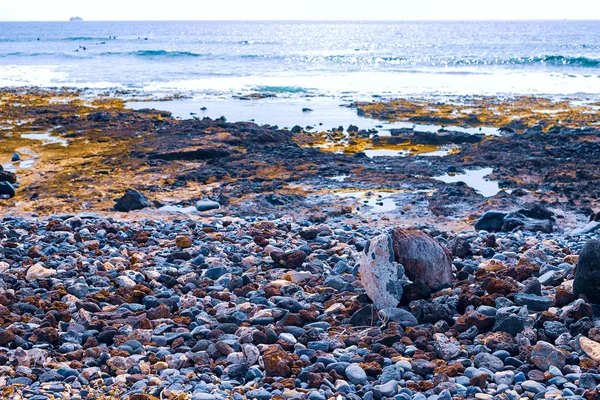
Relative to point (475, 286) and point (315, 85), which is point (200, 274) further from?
point (315, 85)

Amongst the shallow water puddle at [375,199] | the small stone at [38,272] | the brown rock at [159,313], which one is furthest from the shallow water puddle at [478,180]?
the small stone at [38,272]

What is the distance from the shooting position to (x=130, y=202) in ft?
42.2

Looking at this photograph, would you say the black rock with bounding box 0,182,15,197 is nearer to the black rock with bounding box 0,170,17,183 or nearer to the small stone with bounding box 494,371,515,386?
the black rock with bounding box 0,170,17,183

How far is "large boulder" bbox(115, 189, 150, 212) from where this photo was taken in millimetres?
12820

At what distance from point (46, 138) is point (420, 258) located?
1668cm

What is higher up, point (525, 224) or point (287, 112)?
point (287, 112)

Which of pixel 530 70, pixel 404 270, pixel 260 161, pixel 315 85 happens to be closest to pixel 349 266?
pixel 404 270

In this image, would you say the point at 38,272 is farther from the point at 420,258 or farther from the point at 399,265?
the point at 420,258

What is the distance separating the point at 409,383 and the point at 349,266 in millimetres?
3212

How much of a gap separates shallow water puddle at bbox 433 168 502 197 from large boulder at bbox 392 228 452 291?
709 cm

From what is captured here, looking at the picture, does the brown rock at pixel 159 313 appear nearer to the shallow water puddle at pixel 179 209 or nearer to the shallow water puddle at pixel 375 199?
the shallow water puddle at pixel 179 209

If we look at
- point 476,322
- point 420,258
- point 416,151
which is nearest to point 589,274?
point 476,322

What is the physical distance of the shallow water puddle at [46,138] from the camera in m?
20.0

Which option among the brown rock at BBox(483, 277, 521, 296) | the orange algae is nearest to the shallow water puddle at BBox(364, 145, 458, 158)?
the orange algae
